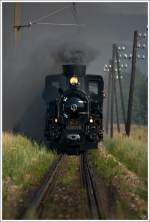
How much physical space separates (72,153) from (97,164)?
3.94 meters

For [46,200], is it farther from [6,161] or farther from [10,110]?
[10,110]

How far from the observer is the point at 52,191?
41.4 feet

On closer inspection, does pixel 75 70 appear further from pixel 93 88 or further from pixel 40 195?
pixel 40 195

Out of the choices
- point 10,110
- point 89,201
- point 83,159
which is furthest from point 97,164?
point 10,110

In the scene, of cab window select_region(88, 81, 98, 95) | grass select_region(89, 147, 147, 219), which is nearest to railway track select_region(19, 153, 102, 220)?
grass select_region(89, 147, 147, 219)

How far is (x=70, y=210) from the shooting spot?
10.8 meters

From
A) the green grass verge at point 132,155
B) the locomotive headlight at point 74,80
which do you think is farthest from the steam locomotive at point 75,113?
the green grass verge at point 132,155

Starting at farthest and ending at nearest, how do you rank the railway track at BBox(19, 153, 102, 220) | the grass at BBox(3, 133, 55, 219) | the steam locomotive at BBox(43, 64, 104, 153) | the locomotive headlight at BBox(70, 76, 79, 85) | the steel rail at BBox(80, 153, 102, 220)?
the locomotive headlight at BBox(70, 76, 79, 85), the steam locomotive at BBox(43, 64, 104, 153), the grass at BBox(3, 133, 55, 219), the steel rail at BBox(80, 153, 102, 220), the railway track at BBox(19, 153, 102, 220)

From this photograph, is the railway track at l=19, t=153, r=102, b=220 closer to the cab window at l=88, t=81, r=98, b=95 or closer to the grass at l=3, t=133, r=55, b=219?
the grass at l=3, t=133, r=55, b=219

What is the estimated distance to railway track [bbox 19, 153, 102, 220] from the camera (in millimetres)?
10281

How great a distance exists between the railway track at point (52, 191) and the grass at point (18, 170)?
271 mm

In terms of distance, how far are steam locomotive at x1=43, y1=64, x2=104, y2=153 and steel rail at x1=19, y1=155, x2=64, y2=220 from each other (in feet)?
12.9

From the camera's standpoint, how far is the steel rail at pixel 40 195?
33.0 feet

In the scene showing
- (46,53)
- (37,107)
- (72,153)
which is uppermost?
(46,53)
